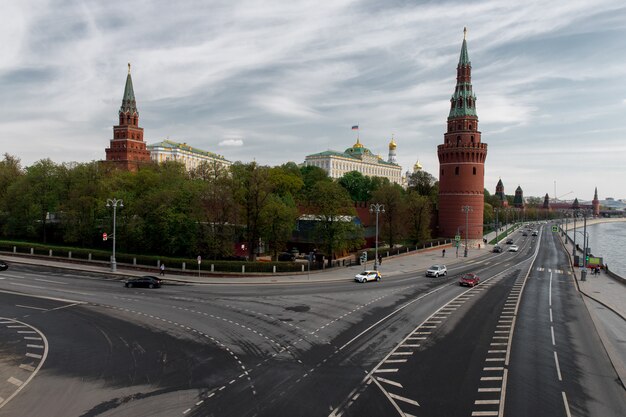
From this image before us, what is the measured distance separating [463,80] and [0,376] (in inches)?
3633

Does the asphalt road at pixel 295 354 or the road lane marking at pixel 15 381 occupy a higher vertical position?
the asphalt road at pixel 295 354

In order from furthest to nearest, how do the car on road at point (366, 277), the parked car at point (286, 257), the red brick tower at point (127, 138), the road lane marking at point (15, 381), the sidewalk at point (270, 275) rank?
the red brick tower at point (127, 138), the parked car at point (286, 257), the car on road at point (366, 277), the sidewalk at point (270, 275), the road lane marking at point (15, 381)

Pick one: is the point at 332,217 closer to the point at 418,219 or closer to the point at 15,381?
the point at 418,219

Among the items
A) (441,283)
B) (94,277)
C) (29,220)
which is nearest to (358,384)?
(441,283)

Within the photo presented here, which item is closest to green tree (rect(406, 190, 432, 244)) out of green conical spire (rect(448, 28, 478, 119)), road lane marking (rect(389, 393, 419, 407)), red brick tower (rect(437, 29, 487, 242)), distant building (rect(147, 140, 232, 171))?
red brick tower (rect(437, 29, 487, 242))

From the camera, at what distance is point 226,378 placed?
1808 cm

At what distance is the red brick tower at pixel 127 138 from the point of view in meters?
119

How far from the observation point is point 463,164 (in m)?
89.2

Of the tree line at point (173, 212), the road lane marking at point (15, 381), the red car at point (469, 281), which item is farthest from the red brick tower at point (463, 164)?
the road lane marking at point (15, 381)

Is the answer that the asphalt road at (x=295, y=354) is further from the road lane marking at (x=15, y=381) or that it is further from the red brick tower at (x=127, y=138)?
the red brick tower at (x=127, y=138)

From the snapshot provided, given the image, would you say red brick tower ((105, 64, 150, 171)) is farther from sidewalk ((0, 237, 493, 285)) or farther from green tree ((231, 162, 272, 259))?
green tree ((231, 162, 272, 259))

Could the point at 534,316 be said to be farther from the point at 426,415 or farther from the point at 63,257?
the point at 63,257

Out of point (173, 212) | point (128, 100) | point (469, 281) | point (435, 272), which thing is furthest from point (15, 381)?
point (128, 100)

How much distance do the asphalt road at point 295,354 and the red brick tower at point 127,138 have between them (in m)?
88.3
